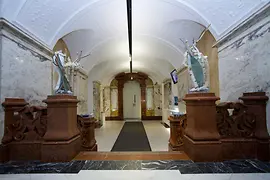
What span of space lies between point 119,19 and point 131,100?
39.0ft

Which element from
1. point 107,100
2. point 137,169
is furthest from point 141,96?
point 137,169

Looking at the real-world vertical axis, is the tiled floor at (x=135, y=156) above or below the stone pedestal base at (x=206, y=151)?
below

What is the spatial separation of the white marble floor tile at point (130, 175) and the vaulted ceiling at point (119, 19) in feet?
9.04

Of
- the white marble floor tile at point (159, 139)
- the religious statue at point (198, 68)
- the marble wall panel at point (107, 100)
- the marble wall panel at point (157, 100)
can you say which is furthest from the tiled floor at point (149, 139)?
the marble wall panel at point (107, 100)

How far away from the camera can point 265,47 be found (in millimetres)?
2559

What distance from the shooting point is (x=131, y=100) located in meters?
16.2

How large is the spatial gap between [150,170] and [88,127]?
7.16ft

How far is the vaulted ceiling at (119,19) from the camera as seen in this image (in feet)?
9.95

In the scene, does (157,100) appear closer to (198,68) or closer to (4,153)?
(198,68)

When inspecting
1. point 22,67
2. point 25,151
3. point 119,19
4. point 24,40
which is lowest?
point 25,151

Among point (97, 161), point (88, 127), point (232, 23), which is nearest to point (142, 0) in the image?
point (232, 23)

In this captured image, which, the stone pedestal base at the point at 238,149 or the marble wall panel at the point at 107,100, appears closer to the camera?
the stone pedestal base at the point at 238,149

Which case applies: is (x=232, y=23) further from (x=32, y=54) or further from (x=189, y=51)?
(x=32, y=54)

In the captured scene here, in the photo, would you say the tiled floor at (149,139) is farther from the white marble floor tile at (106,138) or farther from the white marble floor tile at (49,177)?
the white marble floor tile at (49,177)
